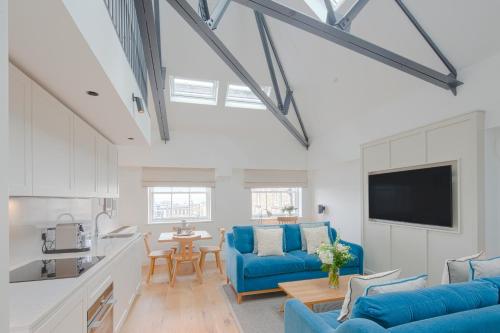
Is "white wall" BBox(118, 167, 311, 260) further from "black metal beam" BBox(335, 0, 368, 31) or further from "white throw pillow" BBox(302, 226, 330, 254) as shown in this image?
"black metal beam" BBox(335, 0, 368, 31)

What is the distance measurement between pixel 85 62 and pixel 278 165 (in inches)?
209

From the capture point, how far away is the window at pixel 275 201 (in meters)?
6.77

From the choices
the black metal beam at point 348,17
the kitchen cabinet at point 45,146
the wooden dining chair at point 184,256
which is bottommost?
the wooden dining chair at point 184,256

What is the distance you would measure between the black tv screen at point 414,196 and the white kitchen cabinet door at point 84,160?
410cm

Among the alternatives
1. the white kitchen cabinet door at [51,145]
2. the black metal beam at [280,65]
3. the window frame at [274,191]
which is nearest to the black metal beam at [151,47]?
the white kitchen cabinet door at [51,145]

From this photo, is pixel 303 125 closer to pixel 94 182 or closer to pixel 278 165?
pixel 278 165

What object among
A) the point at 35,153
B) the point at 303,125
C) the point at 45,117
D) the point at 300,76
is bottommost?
the point at 35,153

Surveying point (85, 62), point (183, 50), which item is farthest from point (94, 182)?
point (183, 50)

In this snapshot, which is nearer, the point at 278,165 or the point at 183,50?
the point at 183,50

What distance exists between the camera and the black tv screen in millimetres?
3381

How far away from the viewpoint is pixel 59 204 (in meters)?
2.92

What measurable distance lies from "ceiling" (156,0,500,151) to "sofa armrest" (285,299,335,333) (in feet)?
10.3

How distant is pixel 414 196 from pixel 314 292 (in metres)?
2.04

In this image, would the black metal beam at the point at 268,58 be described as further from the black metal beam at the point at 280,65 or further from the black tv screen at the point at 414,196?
the black tv screen at the point at 414,196
